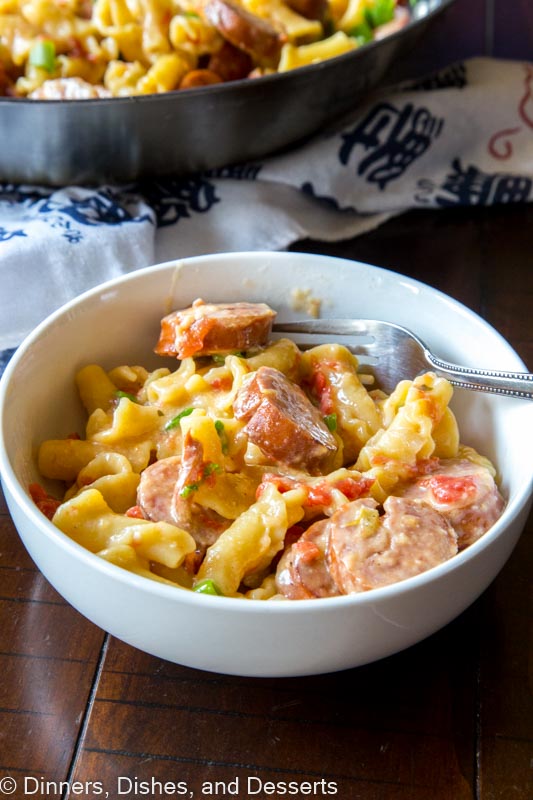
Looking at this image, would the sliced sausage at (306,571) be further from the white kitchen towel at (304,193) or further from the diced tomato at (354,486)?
the white kitchen towel at (304,193)

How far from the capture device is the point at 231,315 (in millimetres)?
1530

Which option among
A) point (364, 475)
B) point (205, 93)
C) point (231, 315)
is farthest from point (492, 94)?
point (364, 475)

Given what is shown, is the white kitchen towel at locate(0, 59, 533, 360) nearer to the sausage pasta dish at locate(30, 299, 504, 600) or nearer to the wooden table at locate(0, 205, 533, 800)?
the sausage pasta dish at locate(30, 299, 504, 600)

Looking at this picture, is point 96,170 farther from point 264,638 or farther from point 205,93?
point 264,638

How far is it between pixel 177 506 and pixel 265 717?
298 mm

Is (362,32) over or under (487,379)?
over

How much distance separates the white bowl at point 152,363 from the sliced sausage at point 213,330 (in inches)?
3.1

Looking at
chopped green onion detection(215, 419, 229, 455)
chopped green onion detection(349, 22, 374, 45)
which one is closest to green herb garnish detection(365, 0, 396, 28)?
chopped green onion detection(349, 22, 374, 45)

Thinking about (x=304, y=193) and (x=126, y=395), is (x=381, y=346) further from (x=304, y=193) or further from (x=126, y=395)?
(x=304, y=193)

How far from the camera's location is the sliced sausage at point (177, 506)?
1309mm

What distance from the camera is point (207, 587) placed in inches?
47.2

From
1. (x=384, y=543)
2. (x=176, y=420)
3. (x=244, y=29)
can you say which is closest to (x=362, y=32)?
(x=244, y=29)

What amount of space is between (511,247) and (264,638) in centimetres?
136

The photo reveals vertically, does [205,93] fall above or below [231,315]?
above
